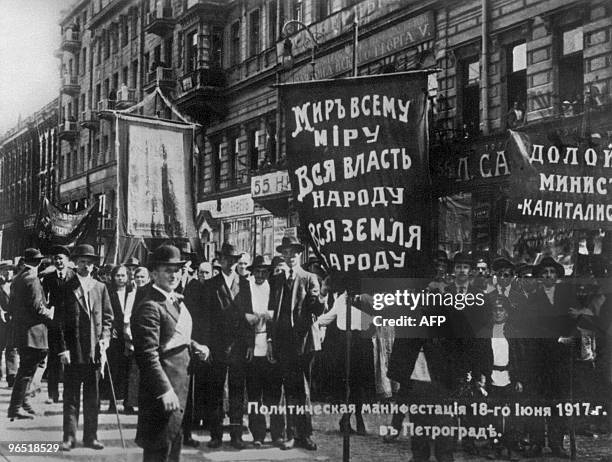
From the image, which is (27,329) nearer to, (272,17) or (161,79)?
(161,79)

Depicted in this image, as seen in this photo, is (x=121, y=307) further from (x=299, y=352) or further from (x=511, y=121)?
(x=511, y=121)

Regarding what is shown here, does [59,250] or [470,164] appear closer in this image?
[470,164]

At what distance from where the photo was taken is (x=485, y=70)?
507 cm

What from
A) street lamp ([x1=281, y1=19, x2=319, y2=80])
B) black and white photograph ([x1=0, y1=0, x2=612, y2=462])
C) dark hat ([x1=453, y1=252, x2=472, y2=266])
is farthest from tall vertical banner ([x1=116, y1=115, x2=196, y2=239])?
dark hat ([x1=453, y1=252, x2=472, y2=266])

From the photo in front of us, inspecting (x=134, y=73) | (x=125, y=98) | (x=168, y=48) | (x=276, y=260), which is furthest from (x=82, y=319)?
(x=168, y=48)

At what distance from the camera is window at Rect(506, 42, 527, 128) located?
490 centimetres

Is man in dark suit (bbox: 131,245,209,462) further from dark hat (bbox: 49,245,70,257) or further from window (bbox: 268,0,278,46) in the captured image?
window (bbox: 268,0,278,46)

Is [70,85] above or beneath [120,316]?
above

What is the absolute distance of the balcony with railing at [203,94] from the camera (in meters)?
5.59

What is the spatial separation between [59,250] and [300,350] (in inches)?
70.3

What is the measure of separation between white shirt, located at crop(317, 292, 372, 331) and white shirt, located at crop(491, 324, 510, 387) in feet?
2.56

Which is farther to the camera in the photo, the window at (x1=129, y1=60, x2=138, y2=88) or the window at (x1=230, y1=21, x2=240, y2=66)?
the window at (x1=129, y1=60, x2=138, y2=88)

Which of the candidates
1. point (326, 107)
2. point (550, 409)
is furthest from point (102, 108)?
point (550, 409)

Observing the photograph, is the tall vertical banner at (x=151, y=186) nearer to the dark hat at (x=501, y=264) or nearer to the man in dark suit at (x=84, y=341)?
the man in dark suit at (x=84, y=341)
